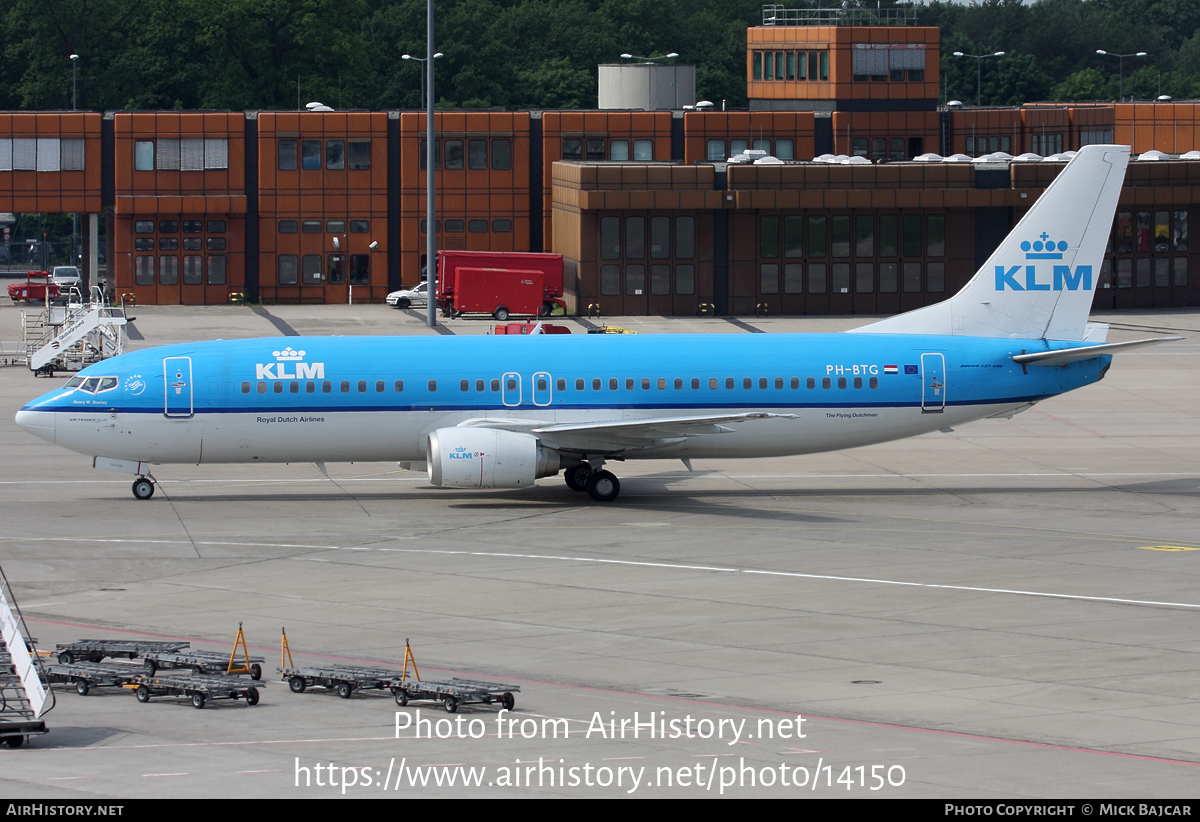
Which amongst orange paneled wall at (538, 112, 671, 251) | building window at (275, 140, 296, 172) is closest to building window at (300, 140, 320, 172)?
building window at (275, 140, 296, 172)

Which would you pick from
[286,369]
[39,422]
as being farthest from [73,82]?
[286,369]

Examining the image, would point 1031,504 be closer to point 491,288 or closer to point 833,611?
point 833,611

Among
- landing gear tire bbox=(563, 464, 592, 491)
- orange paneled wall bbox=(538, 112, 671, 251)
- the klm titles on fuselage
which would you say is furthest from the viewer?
orange paneled wall bbox=(538, 112, 671, 251)

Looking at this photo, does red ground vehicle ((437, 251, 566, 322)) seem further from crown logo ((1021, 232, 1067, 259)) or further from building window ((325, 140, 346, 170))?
crown logo ((1021, 232, 1067, 259))

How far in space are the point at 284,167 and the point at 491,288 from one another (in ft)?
55.4

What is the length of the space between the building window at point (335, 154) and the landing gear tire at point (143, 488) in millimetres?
56369

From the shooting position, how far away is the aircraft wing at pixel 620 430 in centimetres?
4000

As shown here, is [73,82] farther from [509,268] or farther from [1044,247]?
[1044,247]

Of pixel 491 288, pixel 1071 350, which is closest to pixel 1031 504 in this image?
pixel 1071 350

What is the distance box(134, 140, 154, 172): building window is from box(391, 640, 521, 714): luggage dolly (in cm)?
7808

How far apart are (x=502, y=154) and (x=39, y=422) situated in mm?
60871

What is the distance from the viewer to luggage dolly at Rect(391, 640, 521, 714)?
2198 centimetres

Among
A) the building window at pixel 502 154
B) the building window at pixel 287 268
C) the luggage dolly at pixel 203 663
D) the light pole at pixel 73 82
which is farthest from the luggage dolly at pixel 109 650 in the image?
the light pole at pixel 73 82

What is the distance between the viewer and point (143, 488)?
42.1 meters
